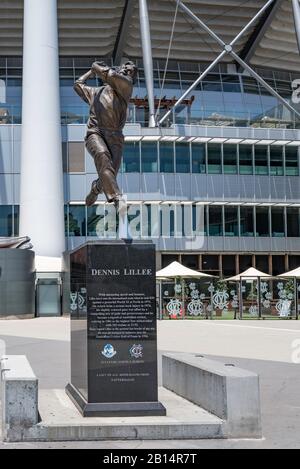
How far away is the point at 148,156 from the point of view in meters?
50.5

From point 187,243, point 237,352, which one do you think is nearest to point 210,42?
point 187,243

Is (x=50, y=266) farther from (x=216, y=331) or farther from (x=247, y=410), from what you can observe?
(x=247, y=410)

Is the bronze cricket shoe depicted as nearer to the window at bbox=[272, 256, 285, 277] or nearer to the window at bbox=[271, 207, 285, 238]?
the window at bbox=[271, 207, 285, 238]

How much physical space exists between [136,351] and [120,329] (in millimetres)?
316

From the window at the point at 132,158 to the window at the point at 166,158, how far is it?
1.58 meters

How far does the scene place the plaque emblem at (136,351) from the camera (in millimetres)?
8547

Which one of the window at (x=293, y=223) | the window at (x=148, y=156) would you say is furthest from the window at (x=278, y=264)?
the window at (x=148, y=156)

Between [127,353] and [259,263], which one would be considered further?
[259,263]

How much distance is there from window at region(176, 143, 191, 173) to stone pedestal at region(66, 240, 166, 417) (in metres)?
42.5

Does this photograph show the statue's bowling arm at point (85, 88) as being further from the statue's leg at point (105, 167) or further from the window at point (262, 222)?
the window at point (262, 222)

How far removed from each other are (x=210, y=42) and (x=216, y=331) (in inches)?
1452

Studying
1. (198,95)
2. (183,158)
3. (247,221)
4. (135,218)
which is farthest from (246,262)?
(198,95)

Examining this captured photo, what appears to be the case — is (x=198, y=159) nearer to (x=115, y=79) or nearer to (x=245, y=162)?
(x=245, y=162)

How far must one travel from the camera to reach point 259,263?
5281cm
